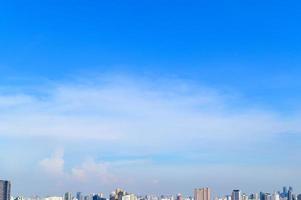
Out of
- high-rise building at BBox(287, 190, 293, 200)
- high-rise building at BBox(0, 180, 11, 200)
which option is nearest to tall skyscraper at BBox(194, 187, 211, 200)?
high-rise building at BBox(287, 190, 293, 200)

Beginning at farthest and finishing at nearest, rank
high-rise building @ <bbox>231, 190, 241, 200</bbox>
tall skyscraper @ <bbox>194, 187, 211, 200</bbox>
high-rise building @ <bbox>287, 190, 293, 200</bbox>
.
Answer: high-rise building @ <bbox>231, 190, 241, 200</bbox> → high-rise building @ <bbox>287, 190, 293, 200</bbox> → tall skyscraper @ <bbox>194, 187, 211, 200</bbox>

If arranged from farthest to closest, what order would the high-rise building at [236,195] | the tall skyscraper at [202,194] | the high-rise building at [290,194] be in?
1. the high-rise building at [236,195]
2. the high-rise building at [290,194]
3. the tall skyscraper at [202,194]

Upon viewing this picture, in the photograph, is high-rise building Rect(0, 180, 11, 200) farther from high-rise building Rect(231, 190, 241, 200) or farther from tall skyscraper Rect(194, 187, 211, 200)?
high-rise building Rect(231, 190, 241, 200)

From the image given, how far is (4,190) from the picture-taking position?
94438mm

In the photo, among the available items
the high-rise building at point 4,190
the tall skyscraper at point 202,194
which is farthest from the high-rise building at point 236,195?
the high-rise building at point 4,190

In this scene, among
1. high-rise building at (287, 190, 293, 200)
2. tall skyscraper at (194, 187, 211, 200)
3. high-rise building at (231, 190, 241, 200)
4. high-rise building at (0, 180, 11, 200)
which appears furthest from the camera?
high-rise building at (231, 190, 241, 200)

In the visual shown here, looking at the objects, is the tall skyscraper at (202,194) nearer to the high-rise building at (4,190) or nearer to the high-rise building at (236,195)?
the high-rise building at (236,195)

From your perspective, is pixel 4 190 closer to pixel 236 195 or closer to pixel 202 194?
pixel 202 194

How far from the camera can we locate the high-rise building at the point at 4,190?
307 ft

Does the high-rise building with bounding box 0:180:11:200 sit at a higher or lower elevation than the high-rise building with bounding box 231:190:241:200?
higher

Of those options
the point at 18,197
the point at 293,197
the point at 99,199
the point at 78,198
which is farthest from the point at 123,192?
the point at 293,197

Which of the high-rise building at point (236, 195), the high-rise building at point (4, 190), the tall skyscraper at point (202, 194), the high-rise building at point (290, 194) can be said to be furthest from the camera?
the high-rise building at point (236, 195)

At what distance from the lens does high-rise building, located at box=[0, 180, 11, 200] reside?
93.6 meters

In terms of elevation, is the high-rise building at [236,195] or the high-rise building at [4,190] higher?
the high-rise building at [4,190]
